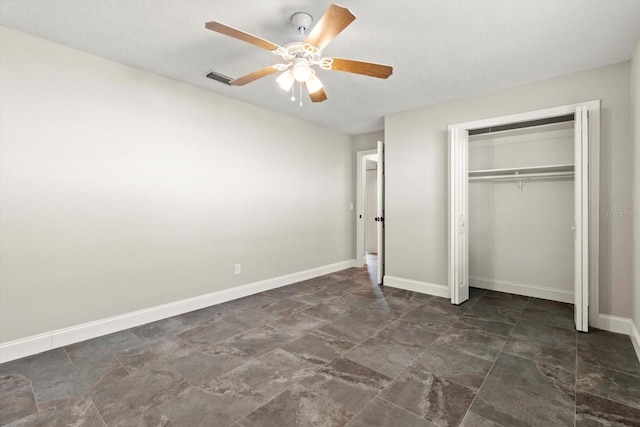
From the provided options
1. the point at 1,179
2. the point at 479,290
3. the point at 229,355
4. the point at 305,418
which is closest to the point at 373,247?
the point at 479,290

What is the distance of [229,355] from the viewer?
2490 millimetres

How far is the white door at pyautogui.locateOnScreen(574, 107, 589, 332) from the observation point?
2900 mm

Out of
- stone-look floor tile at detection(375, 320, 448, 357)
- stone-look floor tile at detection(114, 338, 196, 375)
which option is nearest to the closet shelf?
stone-look floor tile at detection(375, 320, 448, 357)

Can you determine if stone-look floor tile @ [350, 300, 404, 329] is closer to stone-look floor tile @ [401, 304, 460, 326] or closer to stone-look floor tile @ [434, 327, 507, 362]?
stone-look floor tile @ [401, 304, 460, 326]

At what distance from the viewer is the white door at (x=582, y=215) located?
9.52ft

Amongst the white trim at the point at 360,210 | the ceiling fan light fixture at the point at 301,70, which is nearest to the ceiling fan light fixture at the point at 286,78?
the ceiling fan light fixture at the point at 301,70

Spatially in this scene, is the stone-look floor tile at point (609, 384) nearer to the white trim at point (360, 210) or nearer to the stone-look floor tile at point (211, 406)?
the stone-look floor tile at point (211, 406)

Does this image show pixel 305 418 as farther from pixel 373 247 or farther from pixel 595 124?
pixel 373 247

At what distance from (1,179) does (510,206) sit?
5.57m

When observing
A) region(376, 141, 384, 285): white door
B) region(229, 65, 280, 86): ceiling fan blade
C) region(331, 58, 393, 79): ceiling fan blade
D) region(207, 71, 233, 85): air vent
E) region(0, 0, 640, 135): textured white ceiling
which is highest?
region(207, 71, 233, 85): air vent

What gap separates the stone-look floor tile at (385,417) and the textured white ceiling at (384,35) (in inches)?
106

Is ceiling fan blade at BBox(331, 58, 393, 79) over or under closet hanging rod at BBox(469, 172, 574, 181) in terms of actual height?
over

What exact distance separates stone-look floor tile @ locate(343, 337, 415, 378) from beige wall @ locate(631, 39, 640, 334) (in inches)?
80.7

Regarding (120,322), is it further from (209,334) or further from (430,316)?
(430,316)
